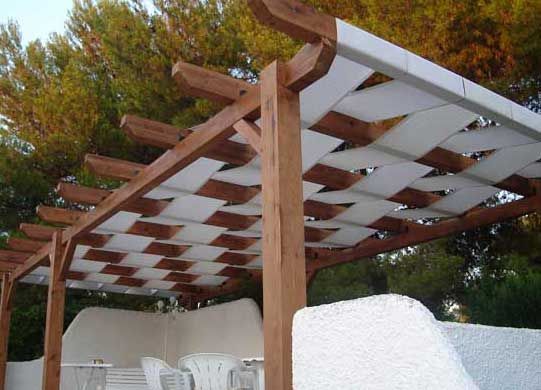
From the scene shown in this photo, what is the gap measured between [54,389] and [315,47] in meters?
5.16

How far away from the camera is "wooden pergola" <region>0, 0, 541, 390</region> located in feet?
10.0

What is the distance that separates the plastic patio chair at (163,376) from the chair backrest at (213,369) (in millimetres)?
201

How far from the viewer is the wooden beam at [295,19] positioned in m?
2.81

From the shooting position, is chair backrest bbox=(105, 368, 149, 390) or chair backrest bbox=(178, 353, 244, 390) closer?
chair backrest bbox=(178, 353, 244, 390)

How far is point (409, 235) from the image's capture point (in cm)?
677

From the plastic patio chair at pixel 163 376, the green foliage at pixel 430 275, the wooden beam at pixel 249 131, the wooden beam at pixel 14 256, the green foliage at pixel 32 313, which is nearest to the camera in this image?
the wooden beam at pixel 249 131

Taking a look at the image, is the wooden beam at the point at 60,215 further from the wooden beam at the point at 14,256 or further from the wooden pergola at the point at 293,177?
the wooden beam at the point at 14,256

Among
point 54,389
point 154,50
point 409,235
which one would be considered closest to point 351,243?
point 409,235

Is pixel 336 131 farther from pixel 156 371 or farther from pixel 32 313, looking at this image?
pixel 32 313

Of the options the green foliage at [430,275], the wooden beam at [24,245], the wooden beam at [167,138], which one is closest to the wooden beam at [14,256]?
the wooden beam at [24,245]

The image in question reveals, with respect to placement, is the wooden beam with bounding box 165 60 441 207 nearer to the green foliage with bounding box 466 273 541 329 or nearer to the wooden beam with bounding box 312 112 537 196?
the wooden beam with bounding box 312 112 537 196

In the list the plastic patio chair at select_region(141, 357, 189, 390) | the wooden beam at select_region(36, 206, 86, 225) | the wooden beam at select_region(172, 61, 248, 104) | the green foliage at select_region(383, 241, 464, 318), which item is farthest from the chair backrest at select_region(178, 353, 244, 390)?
the green foliage at select_region(383, 241, 464, 318)

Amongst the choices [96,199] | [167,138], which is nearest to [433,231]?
[167,138]

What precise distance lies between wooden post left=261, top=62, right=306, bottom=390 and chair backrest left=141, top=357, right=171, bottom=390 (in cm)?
259
